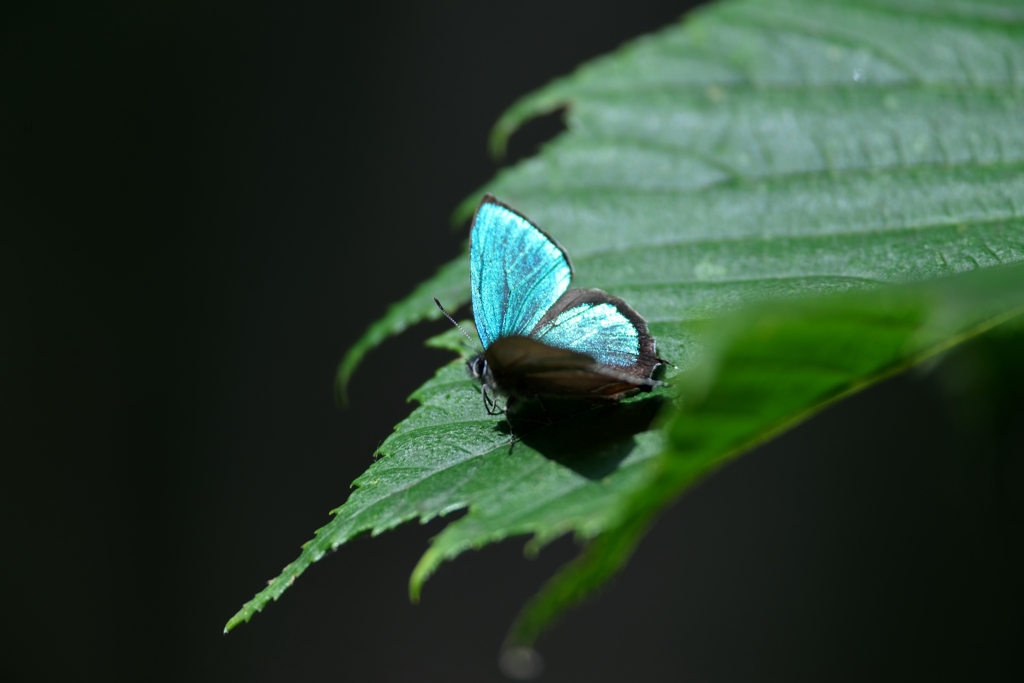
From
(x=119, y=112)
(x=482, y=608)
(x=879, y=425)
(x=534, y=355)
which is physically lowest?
(x=482, y=608)

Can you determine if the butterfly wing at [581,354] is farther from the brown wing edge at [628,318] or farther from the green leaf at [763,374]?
the green leaf at [763,374]

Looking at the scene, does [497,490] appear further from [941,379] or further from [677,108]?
[677,108]

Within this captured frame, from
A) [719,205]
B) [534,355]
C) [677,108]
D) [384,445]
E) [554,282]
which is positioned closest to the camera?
[534,355]

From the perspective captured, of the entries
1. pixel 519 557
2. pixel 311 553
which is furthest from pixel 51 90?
pixel 311 553

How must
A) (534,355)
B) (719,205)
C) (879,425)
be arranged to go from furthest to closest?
(879,425), (719,205), (534,355)

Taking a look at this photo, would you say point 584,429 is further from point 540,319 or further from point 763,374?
point 763,374

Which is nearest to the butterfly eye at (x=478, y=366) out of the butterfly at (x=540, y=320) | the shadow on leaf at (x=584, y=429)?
the butterfly at (x=540, y=320)

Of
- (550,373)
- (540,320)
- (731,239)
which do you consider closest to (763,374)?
(550,373)
